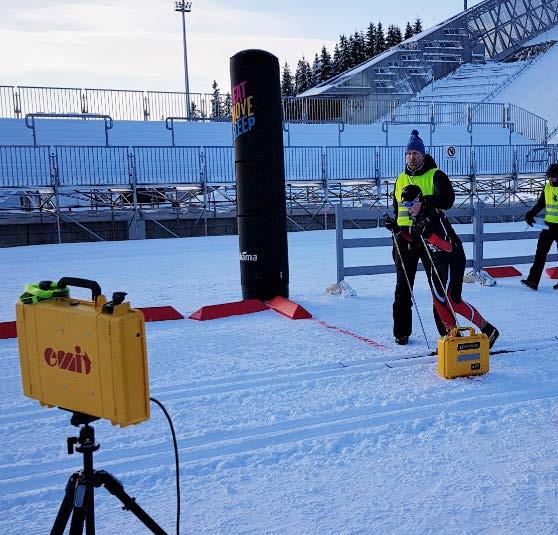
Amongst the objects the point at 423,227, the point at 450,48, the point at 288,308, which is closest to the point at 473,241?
the point at 288,308

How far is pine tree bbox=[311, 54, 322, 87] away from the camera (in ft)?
215

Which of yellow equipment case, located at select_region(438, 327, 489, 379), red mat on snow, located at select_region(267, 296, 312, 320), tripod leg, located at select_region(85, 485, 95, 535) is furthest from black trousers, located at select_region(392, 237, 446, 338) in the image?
tripod leg, located at select_region(85, 485, 95, 535)

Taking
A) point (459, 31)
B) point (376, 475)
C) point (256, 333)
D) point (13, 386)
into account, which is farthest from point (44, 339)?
point (459, 31)

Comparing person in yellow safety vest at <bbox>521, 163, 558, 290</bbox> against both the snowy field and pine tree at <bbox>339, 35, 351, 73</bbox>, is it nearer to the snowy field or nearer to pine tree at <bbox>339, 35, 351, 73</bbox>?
the snowy field

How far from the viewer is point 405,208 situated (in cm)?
530

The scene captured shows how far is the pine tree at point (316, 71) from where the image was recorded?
65.5 meters

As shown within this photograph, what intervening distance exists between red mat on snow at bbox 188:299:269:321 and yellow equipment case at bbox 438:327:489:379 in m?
3.04

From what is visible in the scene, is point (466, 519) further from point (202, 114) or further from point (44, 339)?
point (202, 114)

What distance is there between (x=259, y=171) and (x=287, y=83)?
219ft

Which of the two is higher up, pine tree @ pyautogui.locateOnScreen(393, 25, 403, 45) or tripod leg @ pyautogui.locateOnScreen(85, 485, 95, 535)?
pine tree @ pyautogui.locateOnScreen(393, 25, 403, 45)

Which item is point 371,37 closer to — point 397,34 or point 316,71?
point 397,34

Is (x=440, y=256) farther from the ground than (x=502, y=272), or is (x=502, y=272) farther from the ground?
(x=440, y=256)

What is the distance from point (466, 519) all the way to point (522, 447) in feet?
2.87

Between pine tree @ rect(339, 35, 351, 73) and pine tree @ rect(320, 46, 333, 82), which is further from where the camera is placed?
pine tree @ rect(339, 35, 351, 73)
